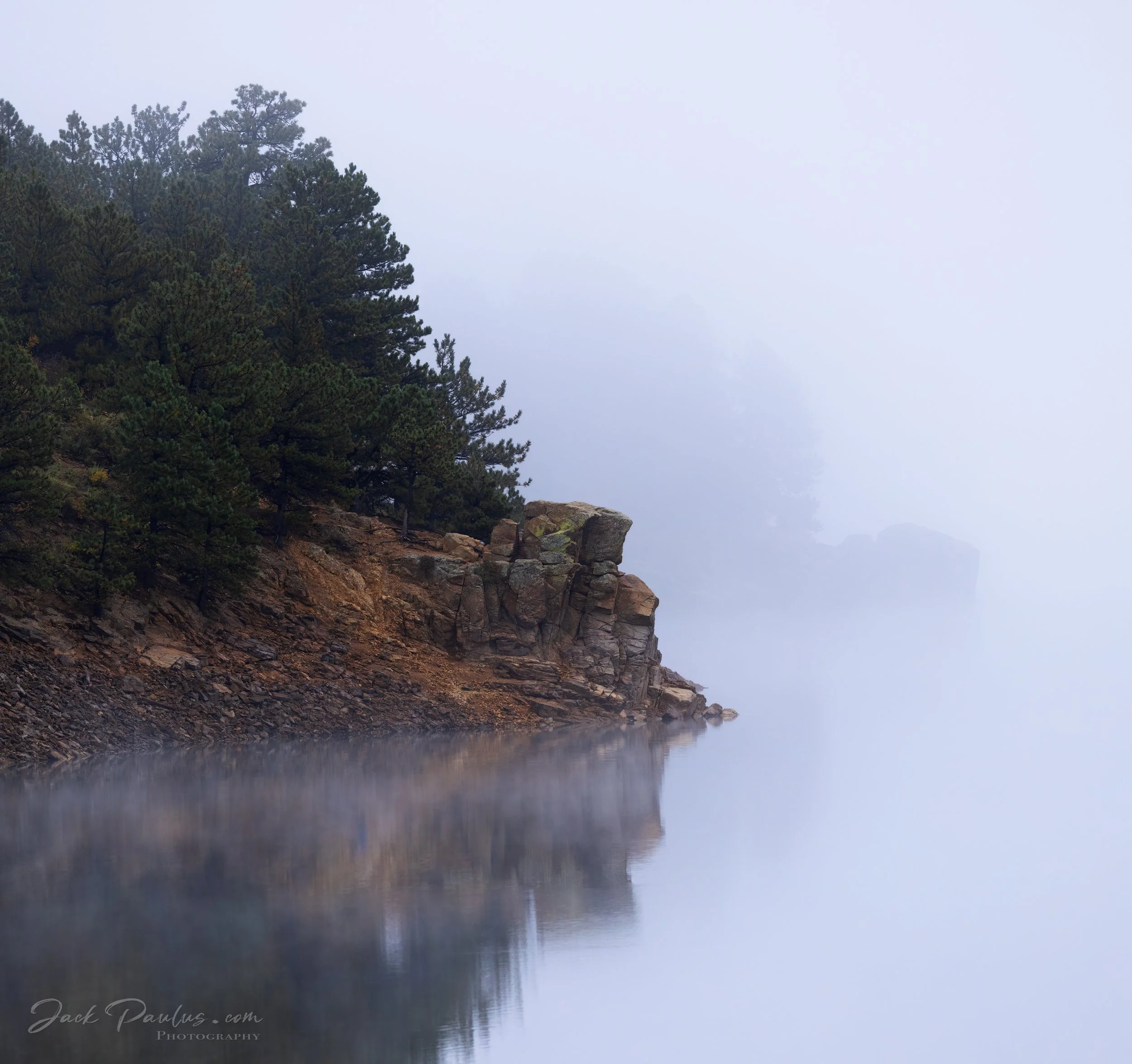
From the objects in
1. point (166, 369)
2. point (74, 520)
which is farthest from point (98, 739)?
point (166, 369)

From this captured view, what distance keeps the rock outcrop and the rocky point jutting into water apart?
0.06m

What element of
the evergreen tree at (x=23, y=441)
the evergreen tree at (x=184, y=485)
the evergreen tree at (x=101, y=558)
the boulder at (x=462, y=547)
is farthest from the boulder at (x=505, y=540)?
the evergreen tree at (x=23, y=441)

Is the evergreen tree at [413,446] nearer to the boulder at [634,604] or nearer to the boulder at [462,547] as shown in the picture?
the boulder at [462,547]

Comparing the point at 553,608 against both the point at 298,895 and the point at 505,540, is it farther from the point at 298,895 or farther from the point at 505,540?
the point at 298,895

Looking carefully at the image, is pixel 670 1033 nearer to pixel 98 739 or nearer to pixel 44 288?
pixel 98 739

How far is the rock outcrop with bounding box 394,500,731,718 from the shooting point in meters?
35.4

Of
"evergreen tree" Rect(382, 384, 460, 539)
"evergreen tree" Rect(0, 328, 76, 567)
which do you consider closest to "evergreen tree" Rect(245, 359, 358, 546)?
"evergreen tree" Rect(382, 384, 460, 539)

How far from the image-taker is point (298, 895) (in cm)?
1220

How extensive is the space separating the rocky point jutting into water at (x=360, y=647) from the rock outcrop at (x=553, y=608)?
58mm

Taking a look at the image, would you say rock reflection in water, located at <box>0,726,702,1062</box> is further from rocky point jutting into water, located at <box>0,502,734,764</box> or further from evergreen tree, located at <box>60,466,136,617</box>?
evergreen tree, located at <box>60,466,136,617</box>

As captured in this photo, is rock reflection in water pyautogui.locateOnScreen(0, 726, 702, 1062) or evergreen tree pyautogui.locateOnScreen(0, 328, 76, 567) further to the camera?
evergreen tree pyautogui.locateOnScreen(0, 328, 76, 567)

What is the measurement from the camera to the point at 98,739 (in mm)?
24250

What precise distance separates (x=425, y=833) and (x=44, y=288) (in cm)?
2985

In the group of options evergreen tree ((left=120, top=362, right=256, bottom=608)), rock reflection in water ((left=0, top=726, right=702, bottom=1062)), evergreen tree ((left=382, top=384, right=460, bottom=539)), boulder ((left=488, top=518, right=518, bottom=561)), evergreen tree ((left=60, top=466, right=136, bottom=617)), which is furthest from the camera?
boulder ((left=488, top=518, right=518, bottom=561))
